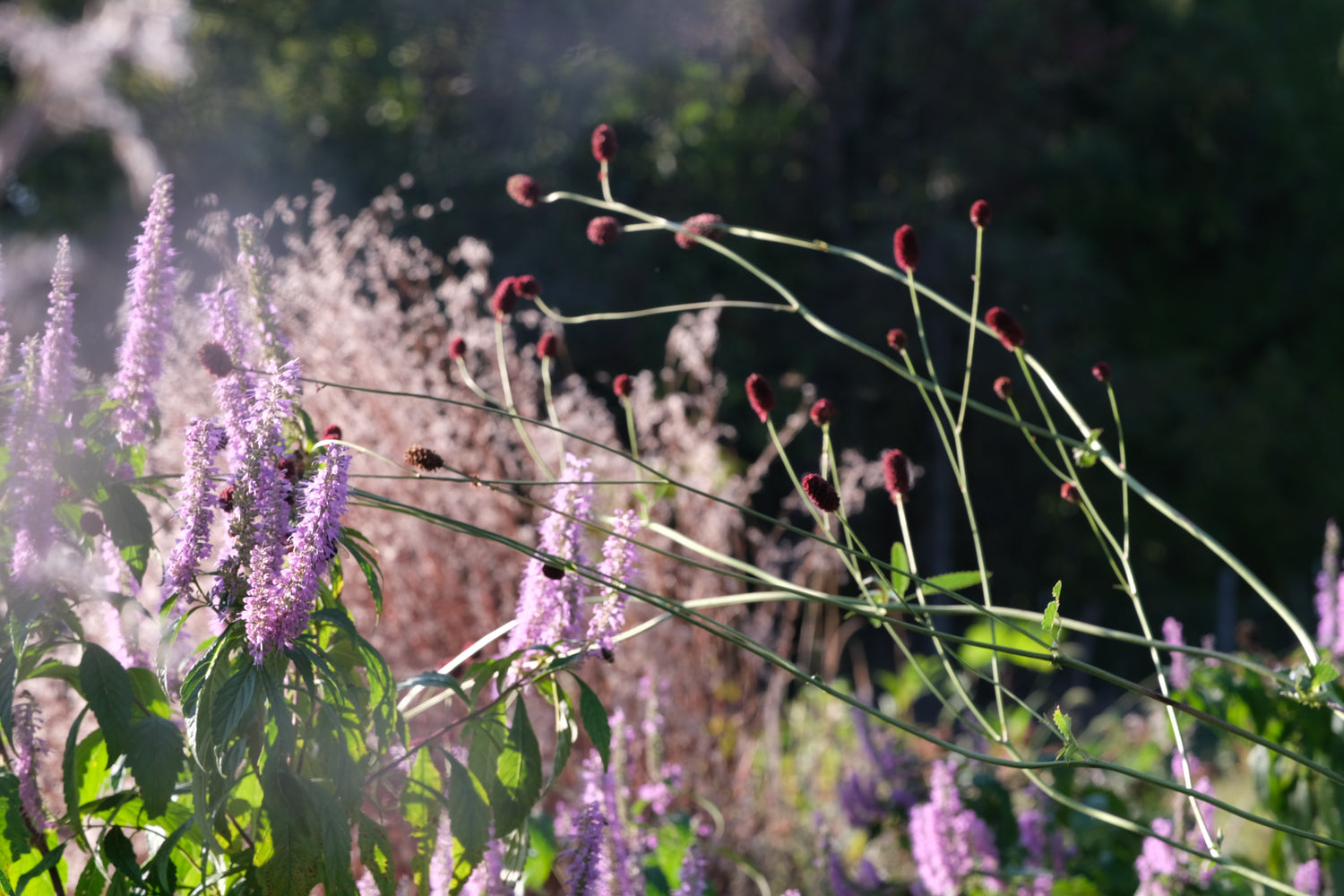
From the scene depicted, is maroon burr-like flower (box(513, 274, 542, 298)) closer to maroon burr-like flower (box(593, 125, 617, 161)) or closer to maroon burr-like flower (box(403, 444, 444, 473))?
maroon burr-like flower (box(593, 125, 617, 161))

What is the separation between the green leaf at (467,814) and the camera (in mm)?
1061

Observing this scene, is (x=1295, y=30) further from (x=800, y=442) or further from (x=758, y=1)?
(x=800, y=442)

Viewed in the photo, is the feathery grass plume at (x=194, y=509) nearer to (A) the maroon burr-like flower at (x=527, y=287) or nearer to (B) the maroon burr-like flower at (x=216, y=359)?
(B) the maroon burr-like flower at (x=216, y=359)

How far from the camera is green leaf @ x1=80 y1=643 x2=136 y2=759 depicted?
3.37ft

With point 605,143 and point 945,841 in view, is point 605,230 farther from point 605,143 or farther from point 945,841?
point 945,841

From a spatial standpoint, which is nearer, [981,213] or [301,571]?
[301,571]

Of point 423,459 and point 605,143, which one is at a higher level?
point 605,143

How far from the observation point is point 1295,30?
1370cm

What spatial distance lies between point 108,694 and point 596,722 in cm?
45

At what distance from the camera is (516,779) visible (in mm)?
1105

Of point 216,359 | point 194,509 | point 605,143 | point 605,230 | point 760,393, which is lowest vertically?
point 194,509

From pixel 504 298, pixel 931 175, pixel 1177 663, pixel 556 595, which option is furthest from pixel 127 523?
pixel 931 175

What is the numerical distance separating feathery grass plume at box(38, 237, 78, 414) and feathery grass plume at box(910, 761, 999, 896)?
1432mm

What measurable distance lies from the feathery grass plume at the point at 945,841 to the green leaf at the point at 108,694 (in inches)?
51.2
